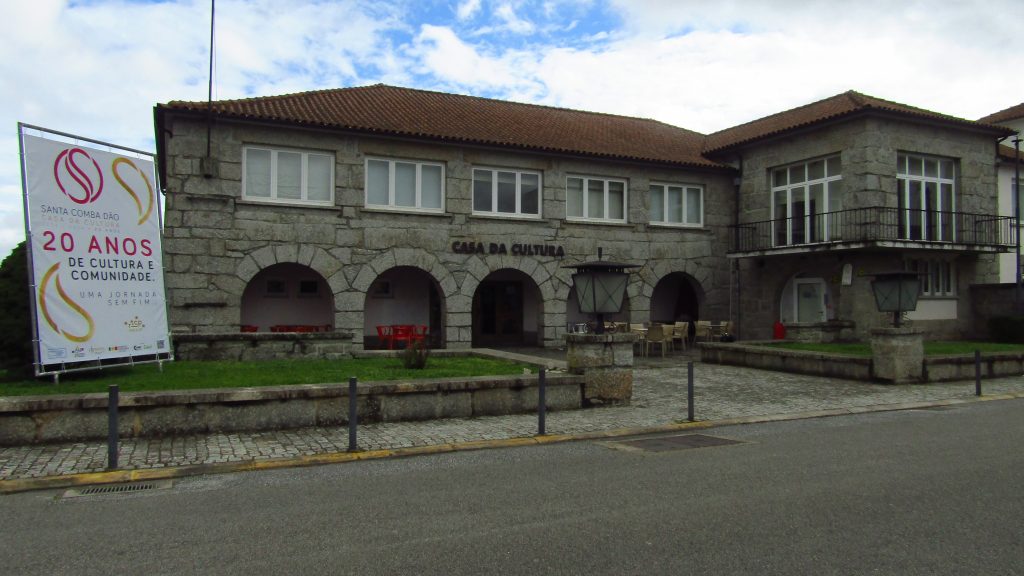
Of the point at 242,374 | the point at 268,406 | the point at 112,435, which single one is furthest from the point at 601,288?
the point at 112,435

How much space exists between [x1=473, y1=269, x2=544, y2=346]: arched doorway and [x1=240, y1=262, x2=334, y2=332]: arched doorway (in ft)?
16.2

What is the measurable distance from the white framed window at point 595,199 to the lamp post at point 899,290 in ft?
31.2

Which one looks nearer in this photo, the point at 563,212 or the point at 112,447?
the point at 112,447

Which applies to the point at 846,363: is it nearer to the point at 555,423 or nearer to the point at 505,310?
the point at 555,423

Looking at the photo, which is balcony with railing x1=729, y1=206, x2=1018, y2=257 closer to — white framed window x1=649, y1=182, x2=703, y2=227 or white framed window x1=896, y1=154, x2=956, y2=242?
white framed window x1=896, y1=154, x2=956, y2=242

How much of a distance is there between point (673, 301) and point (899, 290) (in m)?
12.6

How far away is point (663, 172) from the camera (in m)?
23.7

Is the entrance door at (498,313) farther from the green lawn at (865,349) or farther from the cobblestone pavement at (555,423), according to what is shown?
the cobblestone pavement at (555,423)

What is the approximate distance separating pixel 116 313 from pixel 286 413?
145 inches

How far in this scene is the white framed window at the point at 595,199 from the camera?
22.5 metres

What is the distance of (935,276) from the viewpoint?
23031mm

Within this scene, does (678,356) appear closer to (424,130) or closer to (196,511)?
(424,130)

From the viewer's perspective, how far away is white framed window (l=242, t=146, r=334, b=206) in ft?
60.9

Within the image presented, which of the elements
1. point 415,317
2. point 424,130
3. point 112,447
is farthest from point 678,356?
point 112,447
